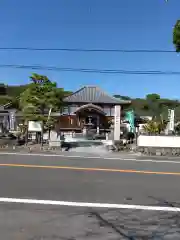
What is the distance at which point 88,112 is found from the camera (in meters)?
40.9

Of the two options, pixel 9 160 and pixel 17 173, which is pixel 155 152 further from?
pixel 17 173

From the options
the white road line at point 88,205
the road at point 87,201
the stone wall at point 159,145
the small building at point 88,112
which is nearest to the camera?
the road at point 87,201

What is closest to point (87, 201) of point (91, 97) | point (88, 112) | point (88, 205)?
point (88, 205)

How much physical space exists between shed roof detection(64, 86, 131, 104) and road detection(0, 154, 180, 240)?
32.7 meters

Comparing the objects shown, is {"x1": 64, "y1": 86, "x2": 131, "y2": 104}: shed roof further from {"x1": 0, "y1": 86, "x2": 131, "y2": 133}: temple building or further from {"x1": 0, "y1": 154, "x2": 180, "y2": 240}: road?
{"x1": 0, "y1": 154, "x2": 180, "y2": 240}: road

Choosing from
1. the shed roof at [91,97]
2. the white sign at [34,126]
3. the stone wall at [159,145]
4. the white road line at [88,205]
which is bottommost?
the white road line at [88,205]

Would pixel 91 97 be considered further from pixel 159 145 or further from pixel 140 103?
pixel 159 145

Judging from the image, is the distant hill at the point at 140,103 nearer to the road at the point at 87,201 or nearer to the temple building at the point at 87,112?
the temple building at the point at 87,112

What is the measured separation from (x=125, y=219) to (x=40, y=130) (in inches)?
668

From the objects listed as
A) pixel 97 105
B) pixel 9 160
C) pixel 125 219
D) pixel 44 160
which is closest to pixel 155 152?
pixel 44 160

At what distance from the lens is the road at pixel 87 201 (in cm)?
455

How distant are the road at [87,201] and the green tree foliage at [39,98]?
1148cm

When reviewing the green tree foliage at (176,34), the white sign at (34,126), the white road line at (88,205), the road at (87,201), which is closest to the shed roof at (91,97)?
the white sign at (34,126)

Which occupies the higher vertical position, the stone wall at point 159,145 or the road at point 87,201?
the stone wall at point 159,145
